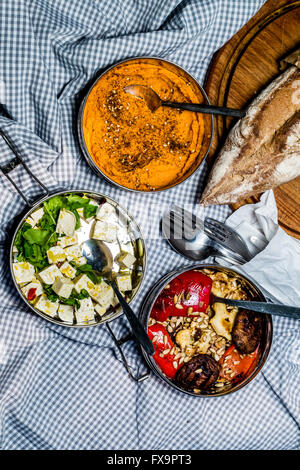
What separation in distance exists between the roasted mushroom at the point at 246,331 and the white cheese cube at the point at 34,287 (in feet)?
2.33

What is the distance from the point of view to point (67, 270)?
5.50 ft

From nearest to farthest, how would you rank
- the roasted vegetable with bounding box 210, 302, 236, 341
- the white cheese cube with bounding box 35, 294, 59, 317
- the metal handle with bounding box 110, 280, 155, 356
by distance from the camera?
the metal handle with bounding box 110, 280, 155, 356 < the white cheese cube with bounding box 35, 294, 59, 317 < the roasted vegetable with bounding box 210, 302, 236, 341

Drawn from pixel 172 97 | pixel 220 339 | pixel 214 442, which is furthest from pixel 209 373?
pixel 172 97

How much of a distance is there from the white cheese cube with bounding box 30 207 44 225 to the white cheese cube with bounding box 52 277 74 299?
8.4 inches

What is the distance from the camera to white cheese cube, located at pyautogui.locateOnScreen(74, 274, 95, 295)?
1.68m

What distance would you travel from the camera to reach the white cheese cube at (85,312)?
5.46ft

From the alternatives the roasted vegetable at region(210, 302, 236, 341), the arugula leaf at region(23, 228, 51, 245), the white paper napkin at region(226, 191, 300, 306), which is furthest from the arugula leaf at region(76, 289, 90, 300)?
the white paper napkin at region(226, 191, 300, 306)

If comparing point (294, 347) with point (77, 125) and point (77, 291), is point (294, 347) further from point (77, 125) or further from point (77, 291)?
point (77, 125)

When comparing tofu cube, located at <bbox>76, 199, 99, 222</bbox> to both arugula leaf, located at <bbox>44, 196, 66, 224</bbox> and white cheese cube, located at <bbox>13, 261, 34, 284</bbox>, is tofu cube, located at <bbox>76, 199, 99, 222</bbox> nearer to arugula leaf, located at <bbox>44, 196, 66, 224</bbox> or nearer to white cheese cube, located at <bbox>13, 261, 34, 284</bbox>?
arugula leaf, located at <bbox>44, 196, 66, 224</bbox>

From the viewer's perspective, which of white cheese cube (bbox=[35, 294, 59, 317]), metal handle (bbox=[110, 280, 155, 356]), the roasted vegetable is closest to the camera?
metal handle (bbox=[110, 280, 155, 356])

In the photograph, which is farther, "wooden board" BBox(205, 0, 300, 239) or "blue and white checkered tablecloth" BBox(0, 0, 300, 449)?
"wooden board" BBox(205, 0, 300, 239)

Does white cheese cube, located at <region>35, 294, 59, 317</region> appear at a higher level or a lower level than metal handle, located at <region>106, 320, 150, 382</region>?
higher

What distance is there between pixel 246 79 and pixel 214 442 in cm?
139
